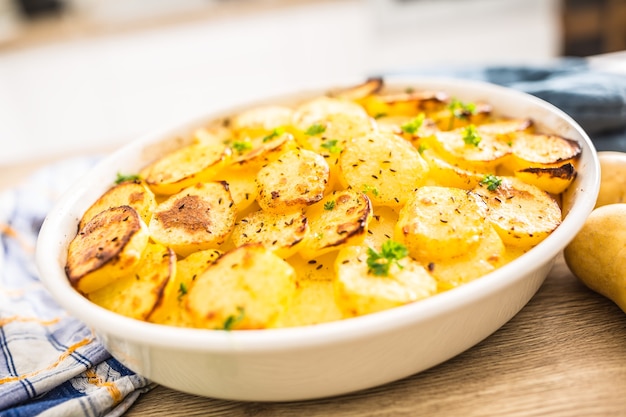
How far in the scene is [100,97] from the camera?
4.41m

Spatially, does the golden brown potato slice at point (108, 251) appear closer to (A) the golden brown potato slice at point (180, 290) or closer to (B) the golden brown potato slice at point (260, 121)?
(A) the golden brown potato slice at point (180, 290)

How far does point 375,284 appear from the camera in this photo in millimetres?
1161

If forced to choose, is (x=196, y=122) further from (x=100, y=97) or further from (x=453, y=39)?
(x=453, y=39)

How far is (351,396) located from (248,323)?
0.31m

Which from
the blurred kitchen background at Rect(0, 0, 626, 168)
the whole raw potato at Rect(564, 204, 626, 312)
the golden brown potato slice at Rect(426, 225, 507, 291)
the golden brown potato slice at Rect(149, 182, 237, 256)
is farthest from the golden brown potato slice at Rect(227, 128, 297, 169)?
the blurred kitchen background at Rect(0, 0, 626, 168)

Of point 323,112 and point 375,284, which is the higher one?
point 323,112

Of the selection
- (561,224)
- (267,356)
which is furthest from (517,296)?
(267,356)

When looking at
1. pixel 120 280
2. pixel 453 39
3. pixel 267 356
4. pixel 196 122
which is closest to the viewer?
pixel 267 356

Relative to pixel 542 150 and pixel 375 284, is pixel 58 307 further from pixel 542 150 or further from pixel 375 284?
pixel 542 150

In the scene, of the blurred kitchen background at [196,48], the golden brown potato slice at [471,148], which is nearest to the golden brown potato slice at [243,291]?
the golden brown potato slice at [471,148]

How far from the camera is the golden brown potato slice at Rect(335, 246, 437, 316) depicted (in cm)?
112

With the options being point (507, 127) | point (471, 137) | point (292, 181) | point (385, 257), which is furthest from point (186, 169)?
point (507, 127)

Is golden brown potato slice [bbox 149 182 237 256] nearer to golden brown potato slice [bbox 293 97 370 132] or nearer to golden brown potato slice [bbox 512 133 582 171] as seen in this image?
golden brown potato slice [bbox 293 97 370 132]

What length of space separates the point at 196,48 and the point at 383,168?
3292 millimetres
